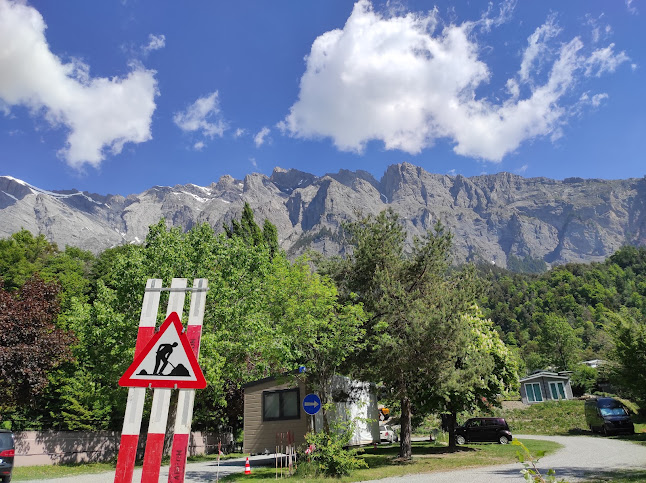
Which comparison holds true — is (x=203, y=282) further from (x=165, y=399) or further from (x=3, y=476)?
(x=3, y=476)

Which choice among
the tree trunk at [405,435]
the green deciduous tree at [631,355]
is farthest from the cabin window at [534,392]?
the tree trunk at [405,435]

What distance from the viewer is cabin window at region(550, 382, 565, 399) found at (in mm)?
53725

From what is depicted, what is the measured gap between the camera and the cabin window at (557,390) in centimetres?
5372

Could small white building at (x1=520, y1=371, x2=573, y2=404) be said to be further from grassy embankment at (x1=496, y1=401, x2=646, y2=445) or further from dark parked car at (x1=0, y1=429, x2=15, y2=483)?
dark parked car at (x1=0, y1=429, x2=15, y2=483)

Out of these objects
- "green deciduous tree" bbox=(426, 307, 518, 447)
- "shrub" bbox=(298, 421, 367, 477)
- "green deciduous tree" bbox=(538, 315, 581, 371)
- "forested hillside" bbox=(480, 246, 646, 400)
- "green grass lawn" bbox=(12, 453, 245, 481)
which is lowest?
"green grass lawn" bbox=(12, 453, 245, 481)

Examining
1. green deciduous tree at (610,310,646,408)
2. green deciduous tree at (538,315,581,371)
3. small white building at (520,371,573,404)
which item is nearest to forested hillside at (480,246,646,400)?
green deciduous tree at (538,315,581,371)

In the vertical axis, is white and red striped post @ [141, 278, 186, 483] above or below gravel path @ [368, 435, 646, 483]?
above

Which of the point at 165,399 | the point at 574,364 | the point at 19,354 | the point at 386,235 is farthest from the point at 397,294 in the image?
the point at 574,364

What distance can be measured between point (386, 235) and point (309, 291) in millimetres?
4094

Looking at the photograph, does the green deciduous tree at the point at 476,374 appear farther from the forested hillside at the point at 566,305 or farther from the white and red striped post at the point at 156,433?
the forested hillside at the point at 566,305

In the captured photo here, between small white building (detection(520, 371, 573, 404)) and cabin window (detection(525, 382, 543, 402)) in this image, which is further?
cabin window (detection(525, 382, 543, 402))

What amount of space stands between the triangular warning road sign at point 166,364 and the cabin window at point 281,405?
664 inches

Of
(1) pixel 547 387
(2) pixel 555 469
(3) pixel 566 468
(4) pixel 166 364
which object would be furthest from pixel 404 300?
(1) pixel 547 387

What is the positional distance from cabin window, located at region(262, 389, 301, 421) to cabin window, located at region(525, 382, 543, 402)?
45.6 meters
